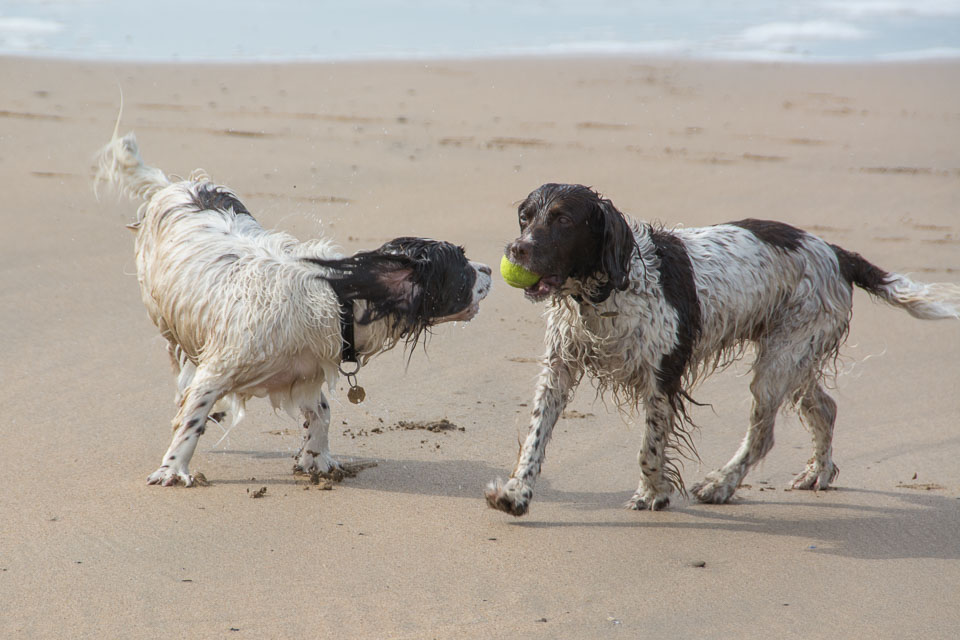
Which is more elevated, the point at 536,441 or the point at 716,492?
the point at 536,441

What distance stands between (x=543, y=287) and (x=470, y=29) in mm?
16159

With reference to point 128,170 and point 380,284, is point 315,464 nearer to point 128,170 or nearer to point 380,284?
point 380,284

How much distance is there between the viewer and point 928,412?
639 centimetres

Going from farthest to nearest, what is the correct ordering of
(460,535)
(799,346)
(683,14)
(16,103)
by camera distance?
(683,14) < (16,103) < (799,346) < (460,535)

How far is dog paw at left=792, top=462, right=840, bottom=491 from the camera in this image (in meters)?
5.48

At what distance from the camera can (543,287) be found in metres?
4.62

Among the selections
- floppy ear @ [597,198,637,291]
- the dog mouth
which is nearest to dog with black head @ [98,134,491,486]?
the dog mouth

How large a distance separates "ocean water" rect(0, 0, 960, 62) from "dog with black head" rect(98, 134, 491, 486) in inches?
422

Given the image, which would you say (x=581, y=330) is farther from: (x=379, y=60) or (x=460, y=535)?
(x=379, y=60)

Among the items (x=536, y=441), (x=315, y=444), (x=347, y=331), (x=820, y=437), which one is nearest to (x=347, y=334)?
(x=347, y=331)

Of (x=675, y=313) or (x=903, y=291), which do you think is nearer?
(x=675, y=313)

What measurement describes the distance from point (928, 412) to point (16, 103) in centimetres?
965

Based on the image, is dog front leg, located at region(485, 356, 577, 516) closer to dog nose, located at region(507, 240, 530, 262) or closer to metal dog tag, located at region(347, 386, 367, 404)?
dog nose, located at region(507, 240, 530, 262)

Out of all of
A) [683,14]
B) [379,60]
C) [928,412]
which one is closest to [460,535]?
[928,412]
